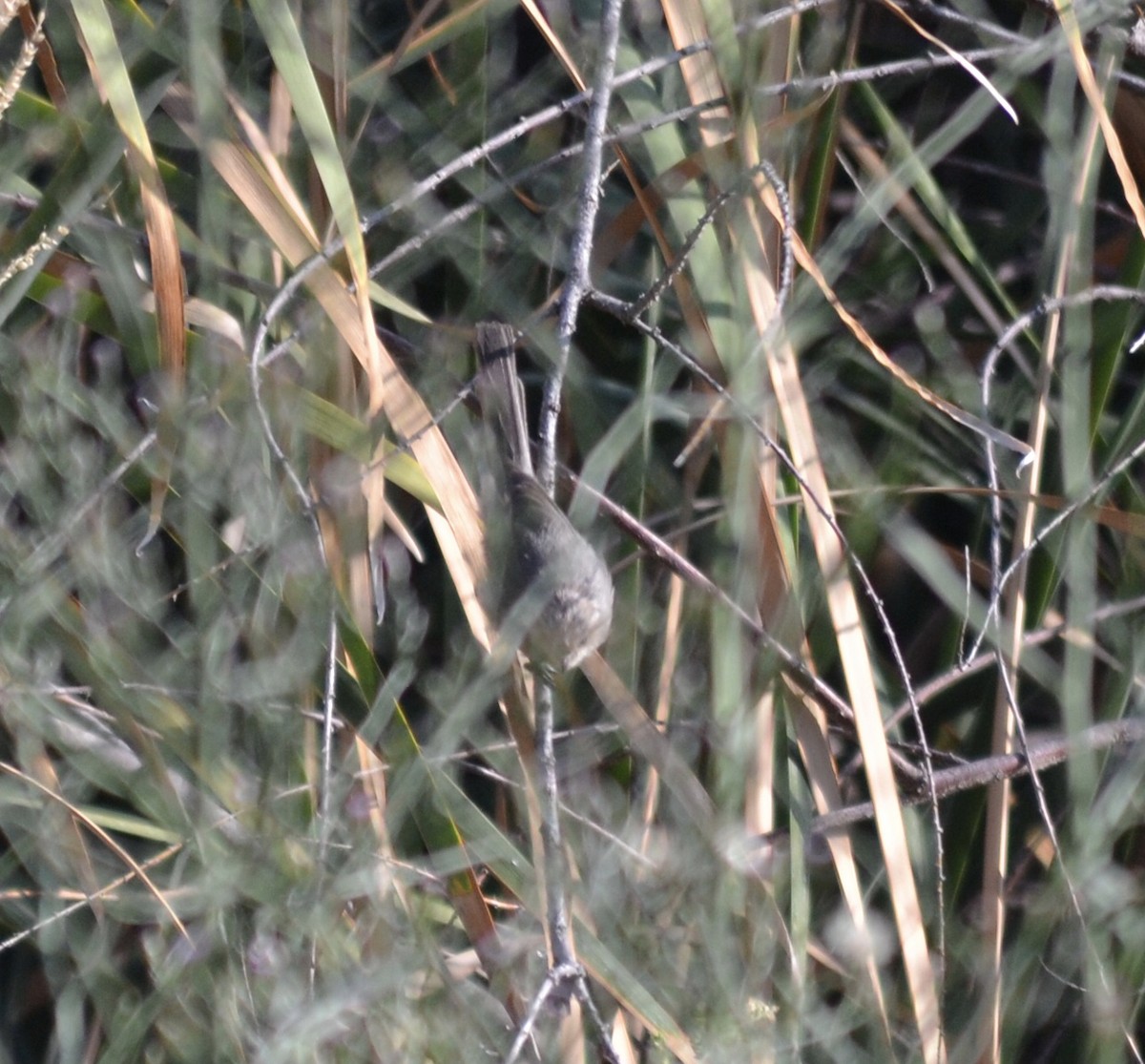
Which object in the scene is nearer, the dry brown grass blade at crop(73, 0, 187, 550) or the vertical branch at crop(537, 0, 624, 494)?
the vertical branch at crop(537, 0, 624, 494)

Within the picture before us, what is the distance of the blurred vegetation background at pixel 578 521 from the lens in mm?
1028

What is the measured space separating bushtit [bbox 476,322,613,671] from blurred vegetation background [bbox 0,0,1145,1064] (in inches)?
1.3

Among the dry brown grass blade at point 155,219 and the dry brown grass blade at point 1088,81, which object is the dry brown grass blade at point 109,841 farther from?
the dry brown grass blade at point 1088,81

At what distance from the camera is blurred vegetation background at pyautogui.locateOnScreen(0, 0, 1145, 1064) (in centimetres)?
103

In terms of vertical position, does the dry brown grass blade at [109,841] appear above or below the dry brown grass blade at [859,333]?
below

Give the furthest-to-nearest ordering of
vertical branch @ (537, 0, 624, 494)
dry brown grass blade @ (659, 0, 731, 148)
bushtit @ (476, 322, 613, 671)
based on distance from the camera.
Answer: dry brown grass blade @ (659, 0, 731, 148), bushtit @ (476, 322, 613, 671), vertical branch @ (537, 0, 624, 494)

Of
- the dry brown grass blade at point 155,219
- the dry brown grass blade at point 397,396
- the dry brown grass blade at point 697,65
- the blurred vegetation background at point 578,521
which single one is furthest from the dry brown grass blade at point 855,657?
the dry brown grass blade at point 155,219

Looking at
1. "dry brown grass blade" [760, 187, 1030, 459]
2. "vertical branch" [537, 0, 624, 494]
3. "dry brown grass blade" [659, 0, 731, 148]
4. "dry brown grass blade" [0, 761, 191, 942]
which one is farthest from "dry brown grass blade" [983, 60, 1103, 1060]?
"dry brown grass blade" [0, 761, 191, 942]

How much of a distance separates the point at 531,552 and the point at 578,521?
0.05 m

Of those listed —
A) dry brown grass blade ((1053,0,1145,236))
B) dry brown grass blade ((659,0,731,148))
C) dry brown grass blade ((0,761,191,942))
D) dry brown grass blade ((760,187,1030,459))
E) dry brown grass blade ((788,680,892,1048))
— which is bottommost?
dry brown grass blade ((788,680,892,1048))

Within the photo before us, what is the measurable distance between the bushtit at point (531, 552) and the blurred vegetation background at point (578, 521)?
3 cm

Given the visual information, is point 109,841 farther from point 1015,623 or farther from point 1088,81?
point 1088,81

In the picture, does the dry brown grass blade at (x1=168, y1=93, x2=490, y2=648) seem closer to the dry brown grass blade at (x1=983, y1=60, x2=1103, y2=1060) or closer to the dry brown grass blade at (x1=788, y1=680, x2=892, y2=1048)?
the dry brown grass blade at (x1=788, y1=680, x2=892, y2=1048)

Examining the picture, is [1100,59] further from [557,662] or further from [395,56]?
[557,662]
